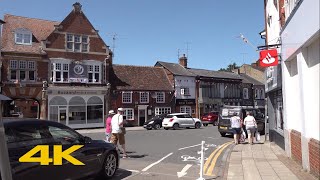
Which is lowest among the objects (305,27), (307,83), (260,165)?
(260,165)

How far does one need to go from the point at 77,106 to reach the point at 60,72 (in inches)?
151

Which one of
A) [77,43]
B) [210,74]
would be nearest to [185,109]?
[210,74]

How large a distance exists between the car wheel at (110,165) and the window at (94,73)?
2911cm

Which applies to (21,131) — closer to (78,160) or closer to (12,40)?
(78,160)

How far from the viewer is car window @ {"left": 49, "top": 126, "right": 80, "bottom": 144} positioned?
7.43 meters

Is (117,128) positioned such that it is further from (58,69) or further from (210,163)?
(58,69)

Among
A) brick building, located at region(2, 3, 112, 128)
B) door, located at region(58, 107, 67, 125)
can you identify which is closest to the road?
brick building, located at region(2, 3, 112, 128)

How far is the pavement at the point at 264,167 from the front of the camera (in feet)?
30.2

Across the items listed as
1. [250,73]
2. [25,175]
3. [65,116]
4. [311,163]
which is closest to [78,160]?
[25,175]

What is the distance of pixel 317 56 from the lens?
27.8 ft

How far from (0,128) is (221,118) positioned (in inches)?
885

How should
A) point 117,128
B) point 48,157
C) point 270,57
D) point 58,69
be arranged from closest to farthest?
point 48,157 < point 117,128 < point 270,57 < point 58,69

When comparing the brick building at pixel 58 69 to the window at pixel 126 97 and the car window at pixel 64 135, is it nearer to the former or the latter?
the window at pixel 126 97

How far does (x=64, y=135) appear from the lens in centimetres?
774
